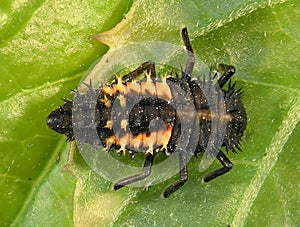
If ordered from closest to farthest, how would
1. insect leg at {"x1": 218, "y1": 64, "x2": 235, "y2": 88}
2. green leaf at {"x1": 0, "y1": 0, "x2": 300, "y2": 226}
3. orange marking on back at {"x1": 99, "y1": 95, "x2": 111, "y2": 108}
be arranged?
orange marking on back at {"x1": 99, "y1": 95, "x2": 111, "y2": 108} < green leaf at {"x1": 0, "y1": 0, "x2": 300, "y2": 226} < insect leg at {"x1": 218, "y1": 64, "x2": 235, "y2": 88}

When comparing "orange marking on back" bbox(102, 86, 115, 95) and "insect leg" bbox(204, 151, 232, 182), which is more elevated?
"orange marking on back" bbox(102, 86, 115, 95)

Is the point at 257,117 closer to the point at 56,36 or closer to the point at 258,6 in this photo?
the point at 258,6

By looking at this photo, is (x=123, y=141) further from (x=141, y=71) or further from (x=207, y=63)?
(x=207, y=63)

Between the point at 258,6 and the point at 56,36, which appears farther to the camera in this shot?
the point at 56,36

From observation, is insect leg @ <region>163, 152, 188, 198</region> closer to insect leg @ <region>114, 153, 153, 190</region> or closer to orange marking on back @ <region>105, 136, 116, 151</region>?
→ insect leg @ <region>114, 153, 153, 190</region>

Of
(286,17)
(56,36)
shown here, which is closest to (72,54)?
(56,36)

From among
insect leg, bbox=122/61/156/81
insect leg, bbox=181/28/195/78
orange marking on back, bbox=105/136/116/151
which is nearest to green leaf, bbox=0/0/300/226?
insect leg, bbox=181/28/195/78

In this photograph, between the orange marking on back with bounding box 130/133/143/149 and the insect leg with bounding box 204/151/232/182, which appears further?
the insect leg with bounding box 204/151/232/182
